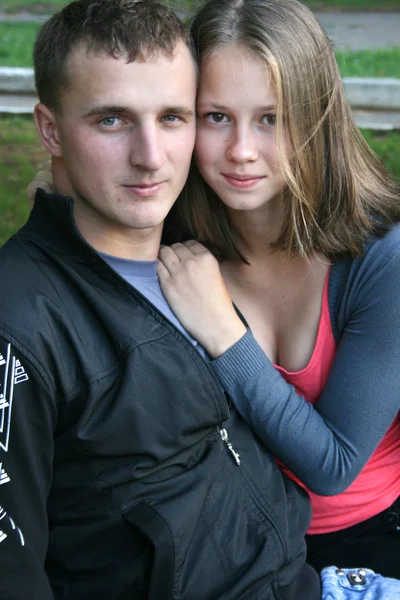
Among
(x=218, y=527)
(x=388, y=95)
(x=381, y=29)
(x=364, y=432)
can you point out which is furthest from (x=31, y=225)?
(x=381, y=29)

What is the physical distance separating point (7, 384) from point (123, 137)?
73 cm

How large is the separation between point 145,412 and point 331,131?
1035mm

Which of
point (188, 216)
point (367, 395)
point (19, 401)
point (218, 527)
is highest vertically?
point (188, 216)

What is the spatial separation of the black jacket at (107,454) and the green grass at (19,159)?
3401mm

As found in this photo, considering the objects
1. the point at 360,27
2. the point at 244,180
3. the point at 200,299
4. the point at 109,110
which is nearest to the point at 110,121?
the point at 109,110

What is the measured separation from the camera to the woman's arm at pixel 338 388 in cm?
237

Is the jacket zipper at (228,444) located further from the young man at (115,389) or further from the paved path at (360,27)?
the paved path at (360,27)

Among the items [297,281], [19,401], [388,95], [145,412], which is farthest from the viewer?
[388,95]

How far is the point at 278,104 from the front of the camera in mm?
2326

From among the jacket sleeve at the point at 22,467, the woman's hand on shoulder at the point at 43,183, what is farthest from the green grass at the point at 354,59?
the jacket sleeve at the point at 22,467

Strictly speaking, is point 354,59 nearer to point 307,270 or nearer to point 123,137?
point 307,270

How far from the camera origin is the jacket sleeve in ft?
6.22

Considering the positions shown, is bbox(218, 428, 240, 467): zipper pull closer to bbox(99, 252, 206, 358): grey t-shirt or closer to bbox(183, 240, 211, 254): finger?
bbox(99, 252, 206, 358): grey t-shirt

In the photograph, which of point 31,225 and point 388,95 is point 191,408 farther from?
point 388,95
